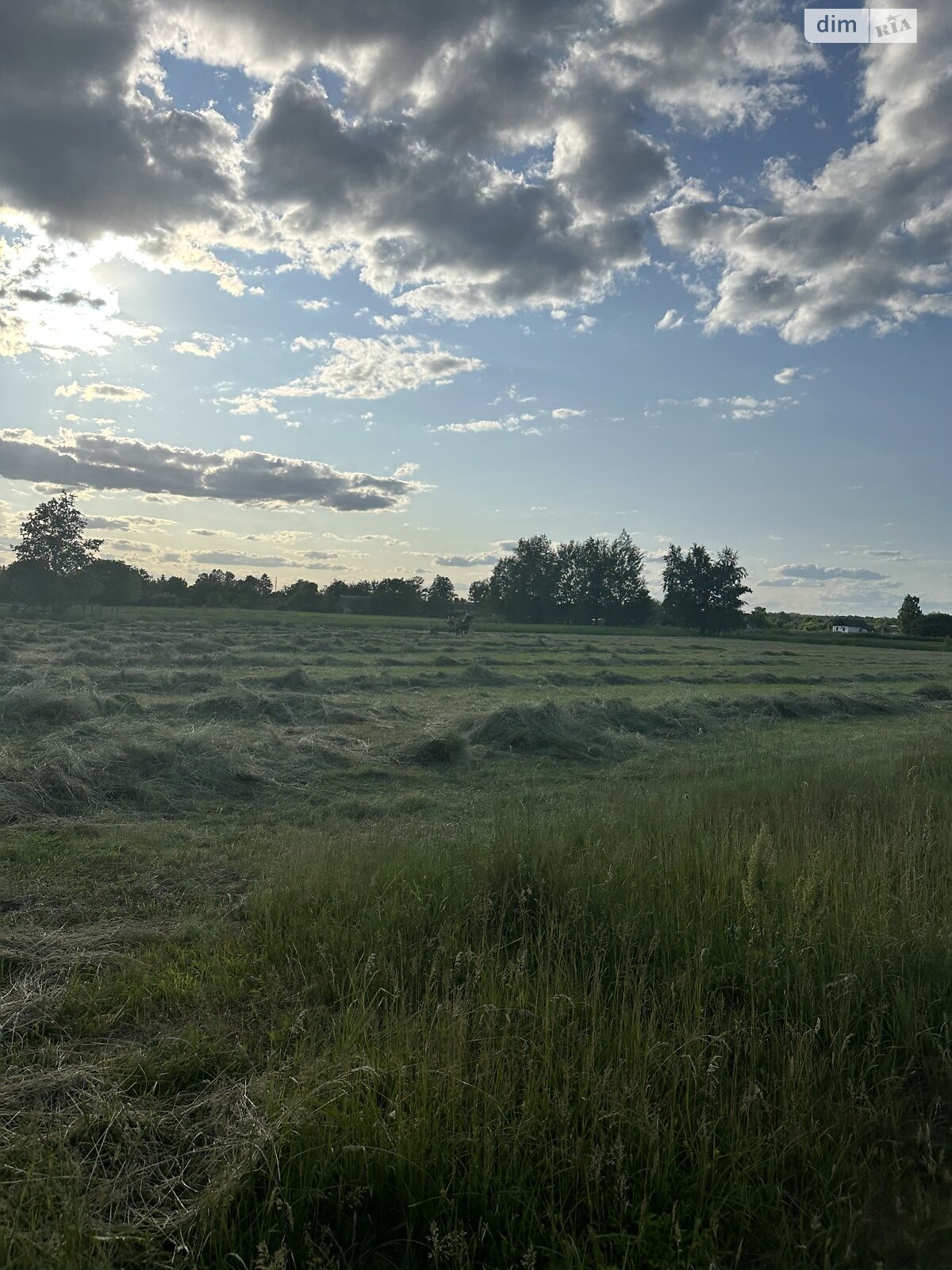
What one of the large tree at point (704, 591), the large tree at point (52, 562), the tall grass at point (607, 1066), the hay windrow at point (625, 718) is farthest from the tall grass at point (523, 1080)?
the large tree at point (704, 591)

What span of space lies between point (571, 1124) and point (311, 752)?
1032 cm

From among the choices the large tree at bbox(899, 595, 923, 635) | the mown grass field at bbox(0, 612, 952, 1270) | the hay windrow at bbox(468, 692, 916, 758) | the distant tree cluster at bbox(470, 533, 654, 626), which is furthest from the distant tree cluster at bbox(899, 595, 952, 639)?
the mown grass field at bbox(0, 612, 952, 1270)

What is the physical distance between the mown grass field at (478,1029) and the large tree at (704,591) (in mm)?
100296

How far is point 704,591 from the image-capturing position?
107 meters

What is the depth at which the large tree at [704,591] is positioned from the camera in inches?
4200

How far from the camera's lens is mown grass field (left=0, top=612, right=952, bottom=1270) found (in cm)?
303

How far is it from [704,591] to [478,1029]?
355ft

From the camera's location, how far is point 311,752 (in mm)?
13172

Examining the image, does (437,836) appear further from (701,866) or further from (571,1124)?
(571,1124)

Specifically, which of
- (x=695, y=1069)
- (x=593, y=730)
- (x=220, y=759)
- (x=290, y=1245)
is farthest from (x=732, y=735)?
(x=290, y=1245)

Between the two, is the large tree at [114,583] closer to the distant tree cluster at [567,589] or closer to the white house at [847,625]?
the distant tree cluster at [567,589]

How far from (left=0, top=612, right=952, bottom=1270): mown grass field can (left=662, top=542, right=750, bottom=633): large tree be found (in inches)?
3949

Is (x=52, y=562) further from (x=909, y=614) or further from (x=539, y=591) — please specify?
(x=909, y=614)

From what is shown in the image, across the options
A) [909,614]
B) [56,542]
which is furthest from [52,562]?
[909,614]
